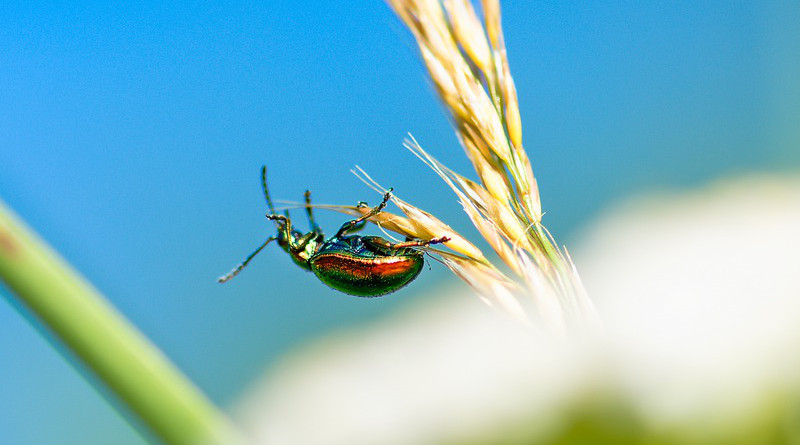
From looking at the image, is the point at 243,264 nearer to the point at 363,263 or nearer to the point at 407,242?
the point at 363,263

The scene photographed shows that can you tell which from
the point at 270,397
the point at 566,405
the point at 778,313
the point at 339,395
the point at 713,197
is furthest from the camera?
the point at 713,197

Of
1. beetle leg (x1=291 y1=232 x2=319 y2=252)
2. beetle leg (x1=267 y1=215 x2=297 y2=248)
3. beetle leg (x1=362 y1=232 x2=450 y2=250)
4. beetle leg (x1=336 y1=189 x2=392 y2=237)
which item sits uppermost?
beetle leg (x1=267 y1=215 x2=297 y2=248)

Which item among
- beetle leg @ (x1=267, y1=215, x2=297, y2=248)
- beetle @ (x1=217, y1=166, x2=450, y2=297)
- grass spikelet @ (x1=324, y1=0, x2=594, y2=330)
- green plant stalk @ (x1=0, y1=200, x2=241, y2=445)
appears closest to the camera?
green plant stalk @ (x1=0, y1=200, x2=241, y2=445)

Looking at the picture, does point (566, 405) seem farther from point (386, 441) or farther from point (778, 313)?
point (778, 313)

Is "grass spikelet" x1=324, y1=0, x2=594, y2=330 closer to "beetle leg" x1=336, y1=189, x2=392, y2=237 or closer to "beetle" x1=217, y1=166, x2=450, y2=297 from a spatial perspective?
"beetle leg" x1=336, y1=189, x2=392, y2=237

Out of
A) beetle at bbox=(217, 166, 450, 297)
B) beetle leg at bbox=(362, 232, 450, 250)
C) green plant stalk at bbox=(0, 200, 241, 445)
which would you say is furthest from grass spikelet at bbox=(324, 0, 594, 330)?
green plant stalk at bbox=(0, 200, 241, 445)

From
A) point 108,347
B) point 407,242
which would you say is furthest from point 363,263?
point 108,347

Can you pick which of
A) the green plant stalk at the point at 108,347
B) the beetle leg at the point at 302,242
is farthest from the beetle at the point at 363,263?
the green plant stalk at the point at 108,347

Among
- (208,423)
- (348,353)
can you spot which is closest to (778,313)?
(208,423)
